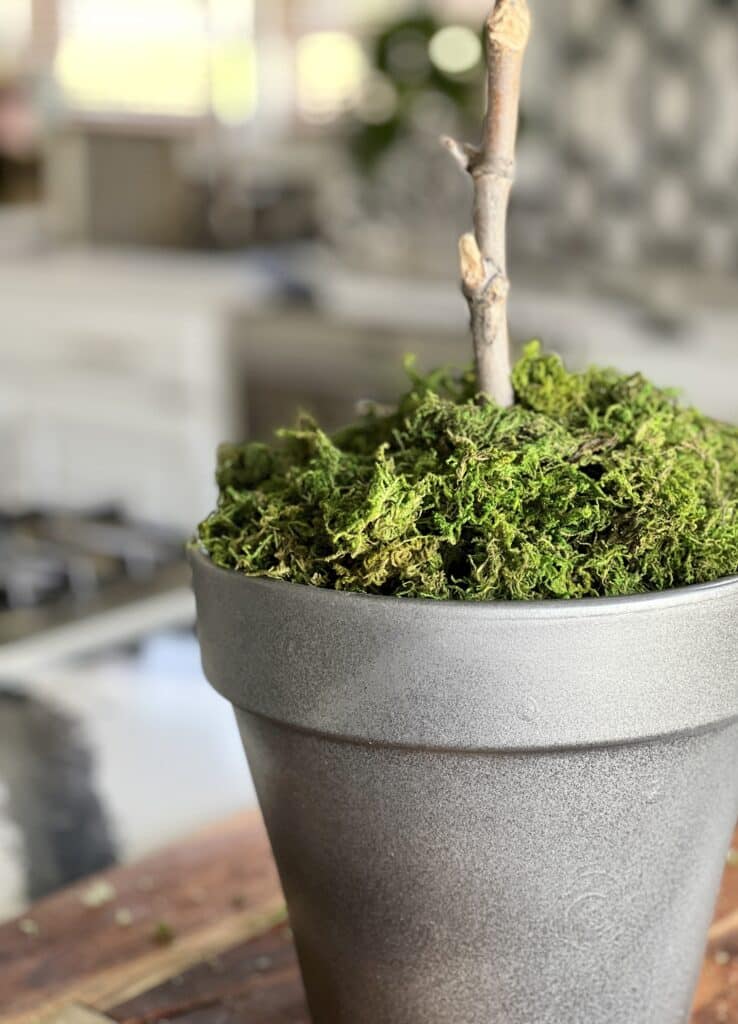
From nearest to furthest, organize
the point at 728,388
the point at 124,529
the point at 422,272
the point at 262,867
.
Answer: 1. the point at 262,867
2. the point at 124,529
3. the point at 728,388
4. the point at 422,272

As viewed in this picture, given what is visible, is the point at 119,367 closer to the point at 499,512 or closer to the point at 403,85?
the point at 403,85

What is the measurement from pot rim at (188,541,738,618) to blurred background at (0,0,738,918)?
0.37 metres

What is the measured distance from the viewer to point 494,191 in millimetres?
512

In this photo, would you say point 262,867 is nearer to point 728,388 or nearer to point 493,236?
point 493,236

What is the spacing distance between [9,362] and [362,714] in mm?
2747

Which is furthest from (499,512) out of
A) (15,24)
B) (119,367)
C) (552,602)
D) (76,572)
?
(15,24)

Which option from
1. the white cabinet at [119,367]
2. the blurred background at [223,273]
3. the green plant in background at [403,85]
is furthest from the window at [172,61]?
the green plant in background at [403,85]

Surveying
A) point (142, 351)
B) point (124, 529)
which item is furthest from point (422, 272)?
point (124, 529)

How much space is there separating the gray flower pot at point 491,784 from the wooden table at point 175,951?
0.30ft

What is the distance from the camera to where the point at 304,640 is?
0.47 metres

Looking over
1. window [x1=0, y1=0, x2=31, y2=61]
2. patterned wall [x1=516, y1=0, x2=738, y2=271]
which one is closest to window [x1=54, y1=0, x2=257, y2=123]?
window [x1=0, y1=0, x2=31, y2=61]

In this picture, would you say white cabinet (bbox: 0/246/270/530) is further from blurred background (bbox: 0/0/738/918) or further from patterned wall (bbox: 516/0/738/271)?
patterned wall (bbox: 516/0/738/271)

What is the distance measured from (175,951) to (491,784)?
0.25 metres

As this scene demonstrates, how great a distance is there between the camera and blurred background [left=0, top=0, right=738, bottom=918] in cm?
105
